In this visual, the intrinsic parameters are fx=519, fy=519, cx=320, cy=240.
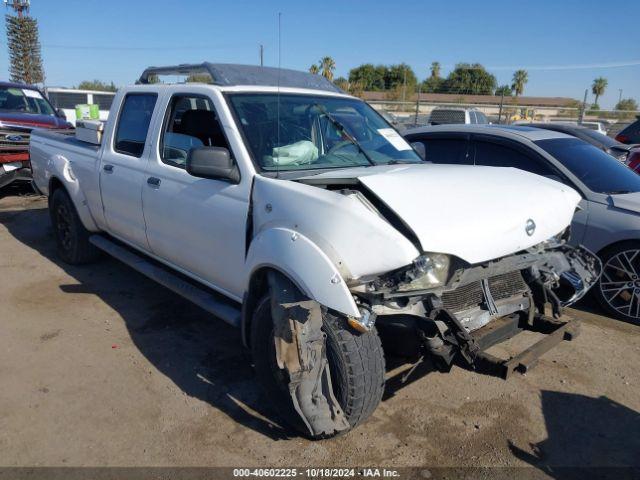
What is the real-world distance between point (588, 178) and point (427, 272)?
3497 millimetres

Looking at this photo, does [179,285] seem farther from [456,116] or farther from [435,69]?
[435,69]

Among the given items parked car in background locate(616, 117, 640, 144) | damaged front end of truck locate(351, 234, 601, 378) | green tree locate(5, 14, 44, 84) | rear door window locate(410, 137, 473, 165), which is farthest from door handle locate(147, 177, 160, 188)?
green tree locate(5, 14, 44, 84)

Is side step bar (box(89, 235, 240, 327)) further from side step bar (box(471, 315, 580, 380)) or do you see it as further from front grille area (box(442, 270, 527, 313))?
side step bar (box(471, 315, 580, 380))

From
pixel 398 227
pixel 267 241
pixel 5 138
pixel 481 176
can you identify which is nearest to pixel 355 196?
pixel 398 227

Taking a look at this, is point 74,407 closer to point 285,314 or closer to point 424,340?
point 285,314

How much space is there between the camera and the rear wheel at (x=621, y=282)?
15.7 ft

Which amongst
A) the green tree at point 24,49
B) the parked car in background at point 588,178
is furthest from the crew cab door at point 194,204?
the green tree at point 24,49

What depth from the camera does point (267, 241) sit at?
9.75 ft

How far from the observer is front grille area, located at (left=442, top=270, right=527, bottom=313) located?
115 inches

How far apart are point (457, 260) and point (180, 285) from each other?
7.34ft

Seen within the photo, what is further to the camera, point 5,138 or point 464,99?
point 464,99

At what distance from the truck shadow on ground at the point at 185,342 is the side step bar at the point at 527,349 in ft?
4.05

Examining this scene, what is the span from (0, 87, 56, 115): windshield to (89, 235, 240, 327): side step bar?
7292 millimetres

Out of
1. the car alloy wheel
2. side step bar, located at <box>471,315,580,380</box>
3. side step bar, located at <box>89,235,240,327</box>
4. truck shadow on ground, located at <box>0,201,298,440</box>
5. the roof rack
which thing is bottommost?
truck shadow on ground, located at <box>0,201,298,440</box>
